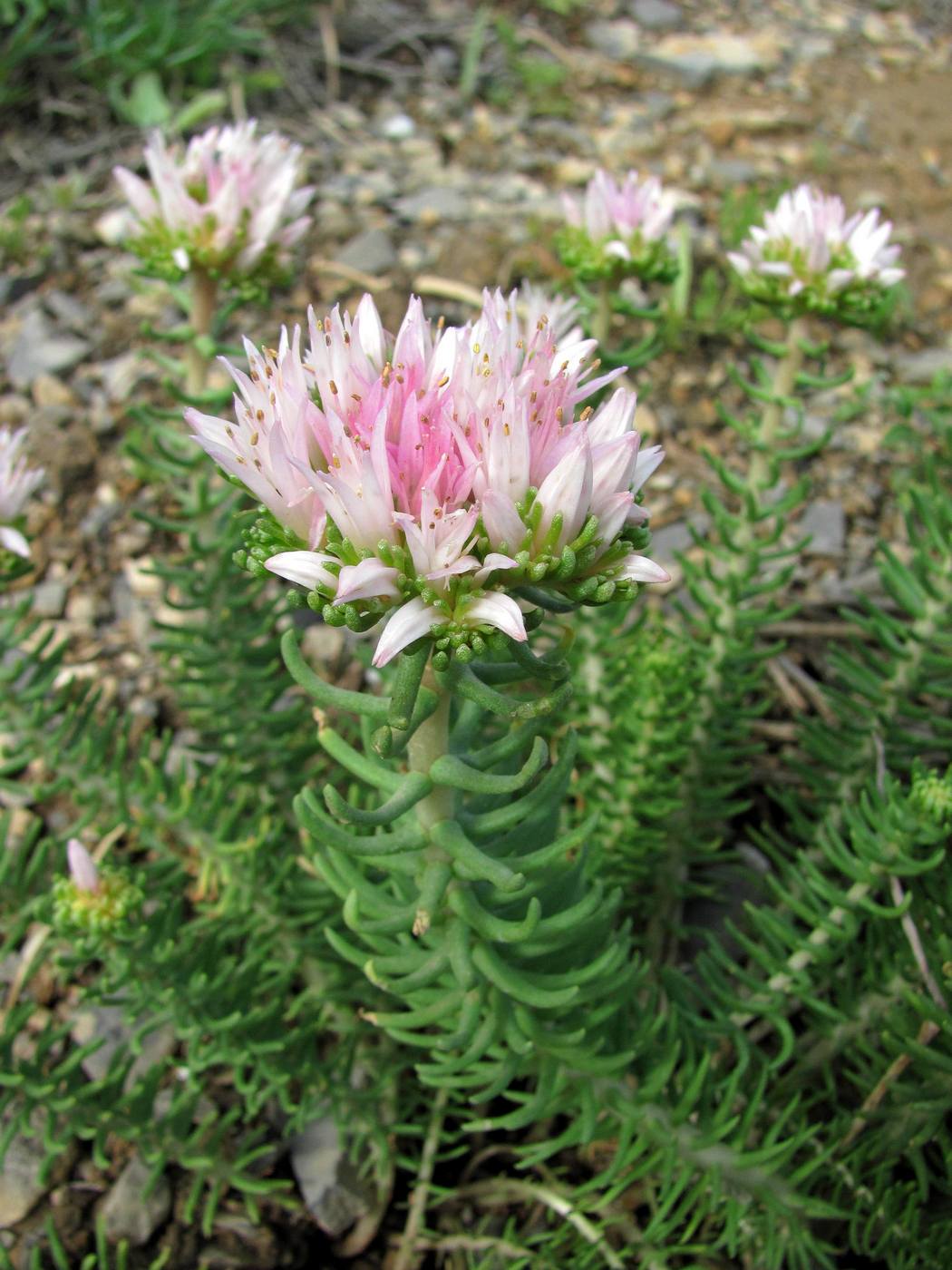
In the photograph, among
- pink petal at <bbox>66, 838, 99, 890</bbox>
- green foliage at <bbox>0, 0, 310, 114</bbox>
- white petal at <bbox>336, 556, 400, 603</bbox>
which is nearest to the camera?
white petal at <bbox>336, 556, 400, 603</bbox>

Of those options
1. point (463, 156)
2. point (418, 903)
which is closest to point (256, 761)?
point (418, 903)

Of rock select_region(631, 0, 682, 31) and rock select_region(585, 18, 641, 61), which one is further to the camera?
rock select_region(631, 0, 682, 31)

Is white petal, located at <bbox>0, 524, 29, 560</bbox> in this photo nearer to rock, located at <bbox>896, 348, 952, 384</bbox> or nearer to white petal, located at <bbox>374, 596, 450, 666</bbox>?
white petal, located at <bbox>374, 596, 450, 666</bbox>

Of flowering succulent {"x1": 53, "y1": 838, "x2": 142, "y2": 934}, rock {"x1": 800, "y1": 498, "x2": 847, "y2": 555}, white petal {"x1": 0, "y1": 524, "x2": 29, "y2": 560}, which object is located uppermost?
white petal {"x1": 0, "y1": 524, "x2": 29, "y2": 560}

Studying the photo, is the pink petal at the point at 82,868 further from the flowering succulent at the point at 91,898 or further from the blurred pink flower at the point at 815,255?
the blurred pink flower at the point at 815,255

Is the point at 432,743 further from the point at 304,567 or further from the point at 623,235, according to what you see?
the point at 623,235

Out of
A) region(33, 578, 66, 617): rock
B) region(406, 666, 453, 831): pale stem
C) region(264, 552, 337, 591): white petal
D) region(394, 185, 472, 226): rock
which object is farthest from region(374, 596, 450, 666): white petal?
region(394, 185, 472, 226): rock
